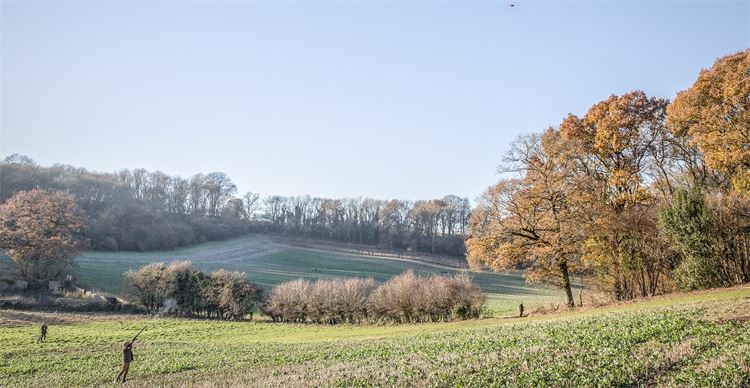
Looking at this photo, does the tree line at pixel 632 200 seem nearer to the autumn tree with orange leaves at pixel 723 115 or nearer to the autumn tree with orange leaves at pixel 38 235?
the autumn tree with orange leaves at pixel 723 115

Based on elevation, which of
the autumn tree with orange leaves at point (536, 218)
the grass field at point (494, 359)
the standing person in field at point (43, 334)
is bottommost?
the standing person in field at point (43, 334)

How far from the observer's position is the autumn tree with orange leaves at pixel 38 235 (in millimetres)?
58750

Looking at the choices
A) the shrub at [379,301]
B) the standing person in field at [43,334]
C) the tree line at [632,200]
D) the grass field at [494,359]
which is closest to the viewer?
the grass field at [494,359]

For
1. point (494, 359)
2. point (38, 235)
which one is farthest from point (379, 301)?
point (38, 235)

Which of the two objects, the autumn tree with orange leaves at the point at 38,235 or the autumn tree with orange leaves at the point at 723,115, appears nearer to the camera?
the autumn tree with orange leaves at the point at 723,115

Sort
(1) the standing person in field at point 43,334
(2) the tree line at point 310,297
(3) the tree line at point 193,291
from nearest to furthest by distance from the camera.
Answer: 1. (1) the standing person in field at point 43,334
2. (2) the tree line at point 310,297
3. (3) the tree line at point 193,291

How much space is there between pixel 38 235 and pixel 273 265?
3918 cm

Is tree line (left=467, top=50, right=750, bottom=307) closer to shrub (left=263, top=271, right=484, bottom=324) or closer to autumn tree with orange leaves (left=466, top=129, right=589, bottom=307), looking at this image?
autumn tree with orange leaves (left=466, top=129, right=589, bottom=307)

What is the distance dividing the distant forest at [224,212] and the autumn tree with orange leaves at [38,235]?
34495mm

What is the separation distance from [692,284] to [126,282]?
193 feet

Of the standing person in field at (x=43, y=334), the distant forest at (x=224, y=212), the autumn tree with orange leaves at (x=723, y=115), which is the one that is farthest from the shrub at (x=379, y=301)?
the distant forest at (x=224, y=212)

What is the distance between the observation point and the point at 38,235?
59.3 metres

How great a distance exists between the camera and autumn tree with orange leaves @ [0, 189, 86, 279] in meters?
58.8

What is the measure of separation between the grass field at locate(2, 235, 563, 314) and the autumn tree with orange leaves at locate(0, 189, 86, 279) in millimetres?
4620
